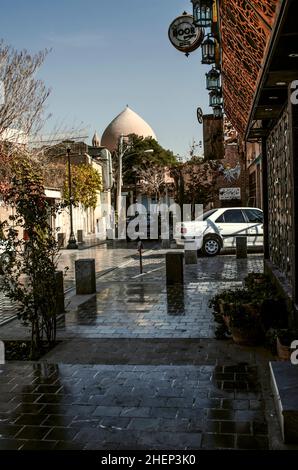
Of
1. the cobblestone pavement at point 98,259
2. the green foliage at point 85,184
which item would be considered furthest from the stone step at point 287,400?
the green foliage at point 85,184

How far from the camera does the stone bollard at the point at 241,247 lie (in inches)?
650

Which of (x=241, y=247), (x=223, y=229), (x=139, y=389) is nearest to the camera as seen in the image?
(x=139, y=389)

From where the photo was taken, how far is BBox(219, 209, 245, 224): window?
18141 mm

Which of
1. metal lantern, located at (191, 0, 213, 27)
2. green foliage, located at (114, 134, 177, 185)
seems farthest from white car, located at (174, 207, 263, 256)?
green foliage, located at (114, 134, 177, 185)

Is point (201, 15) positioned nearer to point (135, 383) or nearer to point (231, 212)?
point (231, 212)

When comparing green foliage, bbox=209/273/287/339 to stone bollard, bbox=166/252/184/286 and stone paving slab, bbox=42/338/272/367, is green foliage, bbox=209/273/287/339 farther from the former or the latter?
stone bollard, bbox=166/252/184/286

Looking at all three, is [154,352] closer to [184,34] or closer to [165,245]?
[184,34]

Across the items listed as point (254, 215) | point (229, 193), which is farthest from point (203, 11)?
point (229, 193)

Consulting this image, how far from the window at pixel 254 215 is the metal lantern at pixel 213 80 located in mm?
4403

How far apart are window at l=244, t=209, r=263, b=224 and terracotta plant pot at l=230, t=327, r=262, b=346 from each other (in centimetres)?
1178

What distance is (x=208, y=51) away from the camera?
15.5 meters

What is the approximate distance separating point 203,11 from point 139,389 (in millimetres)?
10587

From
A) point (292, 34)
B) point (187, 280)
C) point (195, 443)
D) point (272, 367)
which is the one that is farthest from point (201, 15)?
point (195, 443)

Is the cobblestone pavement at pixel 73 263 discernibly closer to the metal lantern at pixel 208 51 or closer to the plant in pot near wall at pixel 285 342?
the plant in pot near wall at pixel 285 342
